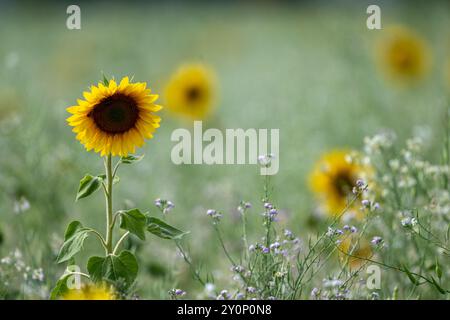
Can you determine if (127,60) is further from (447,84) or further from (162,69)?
(447,84)

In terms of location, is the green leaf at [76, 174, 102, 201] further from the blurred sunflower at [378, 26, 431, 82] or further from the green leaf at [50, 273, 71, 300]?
the blurred sunflower at [378, 26, 431, 82]

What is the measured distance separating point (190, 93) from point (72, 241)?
2479 mm

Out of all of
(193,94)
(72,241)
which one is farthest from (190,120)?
(72,241)

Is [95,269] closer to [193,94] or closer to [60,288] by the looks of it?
[60,288]

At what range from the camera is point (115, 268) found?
5.75ft

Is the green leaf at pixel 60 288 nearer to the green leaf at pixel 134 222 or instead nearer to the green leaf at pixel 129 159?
the green leaf at pixel 134 222

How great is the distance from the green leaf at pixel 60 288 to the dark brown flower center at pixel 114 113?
15.3 inches

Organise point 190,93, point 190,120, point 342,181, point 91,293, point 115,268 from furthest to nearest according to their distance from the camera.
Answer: point 190,120, point 190,93, point 342,181, point 115,268, point 91,293

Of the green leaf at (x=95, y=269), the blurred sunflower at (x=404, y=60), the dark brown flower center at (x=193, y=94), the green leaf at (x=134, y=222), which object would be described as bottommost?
the green leaf at (x=95, y=269)

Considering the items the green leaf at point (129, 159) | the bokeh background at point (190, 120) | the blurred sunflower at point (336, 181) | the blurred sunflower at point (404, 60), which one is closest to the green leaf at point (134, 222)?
the green leaf at point (129, 159)

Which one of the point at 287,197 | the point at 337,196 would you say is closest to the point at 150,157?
the point at 287,197

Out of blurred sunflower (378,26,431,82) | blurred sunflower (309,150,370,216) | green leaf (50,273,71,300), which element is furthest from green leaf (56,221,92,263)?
blurred sunflower (378,26,431,82)

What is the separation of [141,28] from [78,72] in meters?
2.33

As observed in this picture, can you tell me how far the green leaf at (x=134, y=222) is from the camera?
175 centimetres
